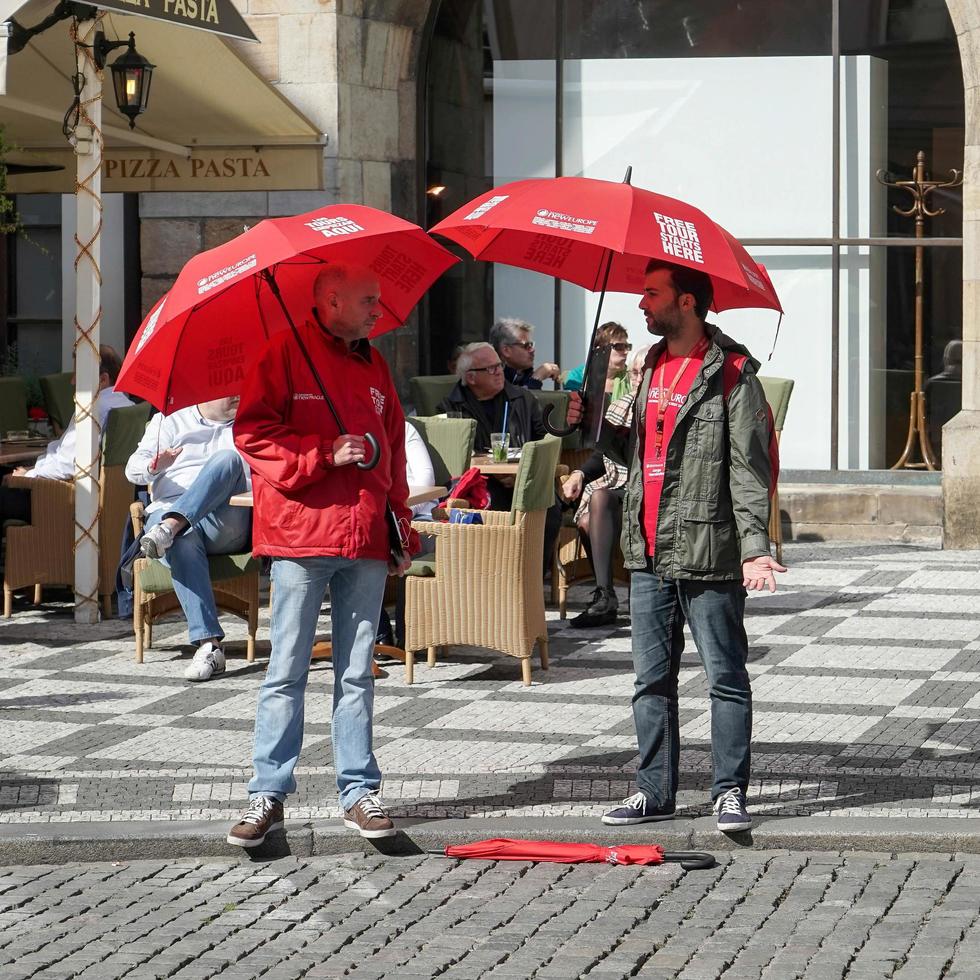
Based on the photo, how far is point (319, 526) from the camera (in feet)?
19.6

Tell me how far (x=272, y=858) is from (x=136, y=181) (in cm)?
817

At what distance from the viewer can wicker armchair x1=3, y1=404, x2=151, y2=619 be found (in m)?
10.6

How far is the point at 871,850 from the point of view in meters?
6.01

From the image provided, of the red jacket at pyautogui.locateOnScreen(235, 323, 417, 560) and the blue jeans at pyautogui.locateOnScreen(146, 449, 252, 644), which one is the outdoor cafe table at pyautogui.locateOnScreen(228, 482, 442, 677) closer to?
the blue jeans at pyautogui.locateOnScreen(146, 449, 252, 644)

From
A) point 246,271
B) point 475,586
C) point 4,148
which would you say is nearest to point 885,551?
point 475,586

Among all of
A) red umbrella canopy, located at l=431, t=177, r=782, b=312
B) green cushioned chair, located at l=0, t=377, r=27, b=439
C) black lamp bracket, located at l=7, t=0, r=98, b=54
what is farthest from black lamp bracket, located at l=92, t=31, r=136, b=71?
red umbrella canopy, located at l=431, t=177, r=782, b=312

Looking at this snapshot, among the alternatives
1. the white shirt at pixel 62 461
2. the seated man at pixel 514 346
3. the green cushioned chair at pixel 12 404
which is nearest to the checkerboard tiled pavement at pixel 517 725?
the white shirt at pixel 62 461

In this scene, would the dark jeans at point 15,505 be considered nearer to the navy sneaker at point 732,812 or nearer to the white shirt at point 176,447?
the white shirt at point 176,447

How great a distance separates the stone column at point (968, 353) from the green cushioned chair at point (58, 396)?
245 inches

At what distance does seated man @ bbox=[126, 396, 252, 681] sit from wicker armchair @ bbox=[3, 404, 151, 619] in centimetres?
89

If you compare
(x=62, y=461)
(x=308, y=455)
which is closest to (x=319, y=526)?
(x=308, y=455)

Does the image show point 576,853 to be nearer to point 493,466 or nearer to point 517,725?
point 517,725

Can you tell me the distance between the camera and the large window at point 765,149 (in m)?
14.7

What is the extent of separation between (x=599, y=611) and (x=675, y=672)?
13.6ft
